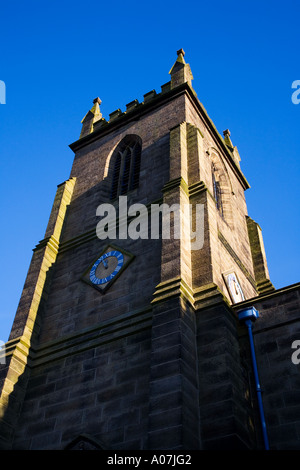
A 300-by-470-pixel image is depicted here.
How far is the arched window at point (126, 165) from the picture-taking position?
2064cm

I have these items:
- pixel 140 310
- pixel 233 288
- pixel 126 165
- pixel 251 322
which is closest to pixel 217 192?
pixel 126 165

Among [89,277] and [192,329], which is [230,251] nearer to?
[89,277]

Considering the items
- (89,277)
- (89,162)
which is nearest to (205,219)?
(89,277)

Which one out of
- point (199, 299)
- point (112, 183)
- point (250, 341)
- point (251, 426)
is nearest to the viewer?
point (251, 426)

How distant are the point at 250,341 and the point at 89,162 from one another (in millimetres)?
14005

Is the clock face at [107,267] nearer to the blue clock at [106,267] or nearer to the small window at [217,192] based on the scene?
the blue clock at [106,267]

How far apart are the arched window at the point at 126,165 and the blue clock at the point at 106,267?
398cm

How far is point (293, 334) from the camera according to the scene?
40.5ft

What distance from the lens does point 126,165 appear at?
2217 cm

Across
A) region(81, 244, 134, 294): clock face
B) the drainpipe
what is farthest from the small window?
the drainpipe

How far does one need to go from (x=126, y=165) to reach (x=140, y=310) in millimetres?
9759

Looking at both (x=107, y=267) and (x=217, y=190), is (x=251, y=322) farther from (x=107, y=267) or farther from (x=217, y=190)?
(x=217, y=190)

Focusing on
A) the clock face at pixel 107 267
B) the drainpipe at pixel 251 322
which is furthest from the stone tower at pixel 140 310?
the drainpipe at pixel 251 322

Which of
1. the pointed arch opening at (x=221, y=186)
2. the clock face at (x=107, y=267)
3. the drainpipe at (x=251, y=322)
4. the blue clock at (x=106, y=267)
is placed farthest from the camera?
the pointed arch opening at (x=221, y=186)
